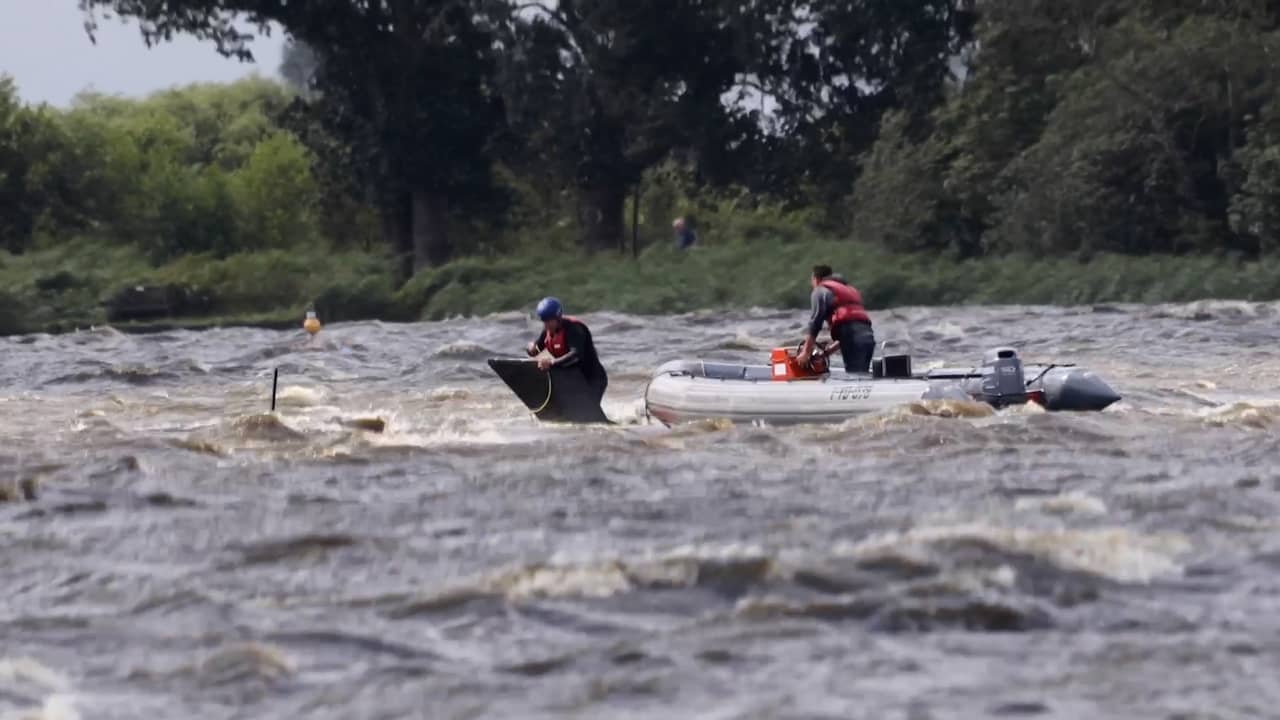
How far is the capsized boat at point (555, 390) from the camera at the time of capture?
18.2m

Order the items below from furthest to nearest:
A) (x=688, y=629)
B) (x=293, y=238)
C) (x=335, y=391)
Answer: (x=293, y=238)
(x=335, y=391)
(x=688, y=629)

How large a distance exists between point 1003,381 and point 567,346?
3908 millimetres

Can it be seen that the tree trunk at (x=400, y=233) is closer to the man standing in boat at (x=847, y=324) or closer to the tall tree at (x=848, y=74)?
the tall tree at (x=848, y=74)

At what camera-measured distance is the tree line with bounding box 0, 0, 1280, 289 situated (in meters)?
36.9

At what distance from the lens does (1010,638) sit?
30.0 ft

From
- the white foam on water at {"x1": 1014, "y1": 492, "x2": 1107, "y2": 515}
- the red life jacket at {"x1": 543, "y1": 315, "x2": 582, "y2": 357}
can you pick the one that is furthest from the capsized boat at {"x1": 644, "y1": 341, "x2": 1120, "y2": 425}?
the white foam on water at {"x1": 1014, "y1": 492, "x2": 1107, "y2": 515}

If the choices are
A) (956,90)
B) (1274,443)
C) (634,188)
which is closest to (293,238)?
(634,188)

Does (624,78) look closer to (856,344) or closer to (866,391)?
(856,344)

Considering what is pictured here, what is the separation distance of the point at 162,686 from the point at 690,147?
36.9 m

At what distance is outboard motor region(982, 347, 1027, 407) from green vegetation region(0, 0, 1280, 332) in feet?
59.9

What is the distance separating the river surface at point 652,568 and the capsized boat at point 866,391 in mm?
232

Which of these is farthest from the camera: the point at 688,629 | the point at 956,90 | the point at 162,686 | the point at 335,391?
the point at 956,90

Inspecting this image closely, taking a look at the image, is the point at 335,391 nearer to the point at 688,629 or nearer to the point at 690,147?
the point at 688,629

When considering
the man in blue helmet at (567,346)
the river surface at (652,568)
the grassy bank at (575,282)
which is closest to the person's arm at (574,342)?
the man in blue helmet at (567,346)
